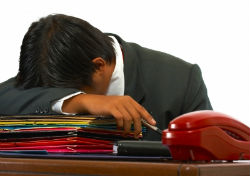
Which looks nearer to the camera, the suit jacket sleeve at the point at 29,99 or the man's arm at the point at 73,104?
the man's arm at the point at 73,104

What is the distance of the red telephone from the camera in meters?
0.54

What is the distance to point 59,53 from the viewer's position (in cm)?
104

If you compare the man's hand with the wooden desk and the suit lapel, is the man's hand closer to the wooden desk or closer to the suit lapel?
the wooden desk

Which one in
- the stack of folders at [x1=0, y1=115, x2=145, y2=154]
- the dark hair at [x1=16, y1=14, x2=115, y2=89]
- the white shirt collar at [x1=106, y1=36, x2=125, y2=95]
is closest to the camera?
the stack of folders at [x1=0, y1=115, x2=145, y2=154]

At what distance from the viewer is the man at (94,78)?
913 millimetres

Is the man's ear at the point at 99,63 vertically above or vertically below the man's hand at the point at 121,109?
above

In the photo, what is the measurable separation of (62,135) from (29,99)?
0.96 ft

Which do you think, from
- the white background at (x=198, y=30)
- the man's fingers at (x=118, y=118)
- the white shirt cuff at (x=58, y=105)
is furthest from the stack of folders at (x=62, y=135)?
the white background at (x=198, y=30)

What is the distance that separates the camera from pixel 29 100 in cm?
98

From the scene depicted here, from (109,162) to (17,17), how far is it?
1.44m

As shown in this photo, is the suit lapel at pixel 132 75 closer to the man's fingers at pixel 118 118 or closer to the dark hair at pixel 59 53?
the dark hair at pixel 59 53

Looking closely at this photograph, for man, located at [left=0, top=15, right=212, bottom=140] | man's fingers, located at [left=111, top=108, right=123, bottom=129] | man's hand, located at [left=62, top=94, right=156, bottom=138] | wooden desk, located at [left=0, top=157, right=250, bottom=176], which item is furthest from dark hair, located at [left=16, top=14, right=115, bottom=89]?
wooden desk, located at [left=0, top=157, right=250, bottom=176]

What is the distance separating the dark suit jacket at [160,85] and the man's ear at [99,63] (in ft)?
0.29

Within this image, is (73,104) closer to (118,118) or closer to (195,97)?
(118,118)
